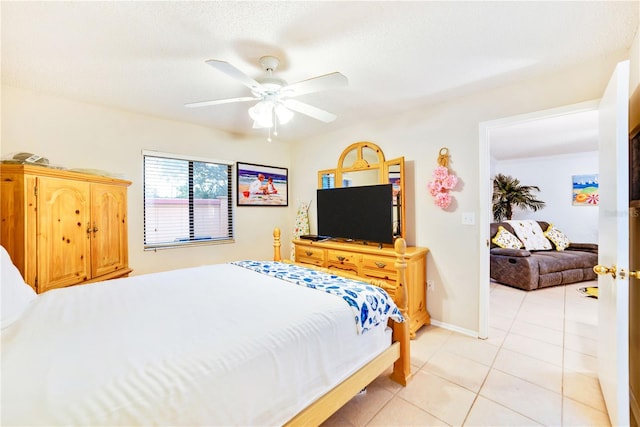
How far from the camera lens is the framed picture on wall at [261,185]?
3727 mm

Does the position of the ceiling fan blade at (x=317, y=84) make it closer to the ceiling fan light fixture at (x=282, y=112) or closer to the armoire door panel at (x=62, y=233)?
the ceiling fan light fixture at (x=282, y=112)

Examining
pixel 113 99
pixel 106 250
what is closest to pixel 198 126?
pixel 113 99

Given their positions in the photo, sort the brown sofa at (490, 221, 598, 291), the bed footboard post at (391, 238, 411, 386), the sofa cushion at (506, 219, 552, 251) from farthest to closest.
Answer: the sofa cushion at (506, 219, 552, 251)
the brown sofa at (490, 221, 598, 291)
the bed footboard post at (391, 238, 411, 386)

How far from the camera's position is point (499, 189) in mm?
5863

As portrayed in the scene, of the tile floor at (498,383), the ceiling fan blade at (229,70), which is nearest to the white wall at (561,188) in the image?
the tile floor at (498,383)

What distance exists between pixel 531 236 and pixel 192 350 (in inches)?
218

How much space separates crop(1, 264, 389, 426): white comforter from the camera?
0.80m

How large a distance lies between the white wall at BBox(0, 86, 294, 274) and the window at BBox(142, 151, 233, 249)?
0.31ft

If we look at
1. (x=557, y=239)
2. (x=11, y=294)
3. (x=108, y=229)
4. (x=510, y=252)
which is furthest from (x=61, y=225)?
(x=557, y=239)

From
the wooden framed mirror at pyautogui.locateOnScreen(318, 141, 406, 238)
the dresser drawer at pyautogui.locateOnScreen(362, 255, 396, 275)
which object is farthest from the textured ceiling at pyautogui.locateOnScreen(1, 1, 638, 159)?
the dresser drawer at pyautogui.locateOnScreen(362, 255, 396, 275)

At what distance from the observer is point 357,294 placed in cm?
160

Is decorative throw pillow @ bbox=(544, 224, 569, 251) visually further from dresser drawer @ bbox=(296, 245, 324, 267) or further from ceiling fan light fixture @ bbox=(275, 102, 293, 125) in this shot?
ceiling fan light fixture @ bbox=(275, 102, 293, 125)

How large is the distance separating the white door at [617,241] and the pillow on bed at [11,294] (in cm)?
277

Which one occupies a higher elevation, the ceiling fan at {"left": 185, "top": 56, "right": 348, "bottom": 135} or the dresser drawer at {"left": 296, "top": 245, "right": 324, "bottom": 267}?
the ceiling fan at {"left": 185, "top": 56, "right": 348, "bottom": 135}
